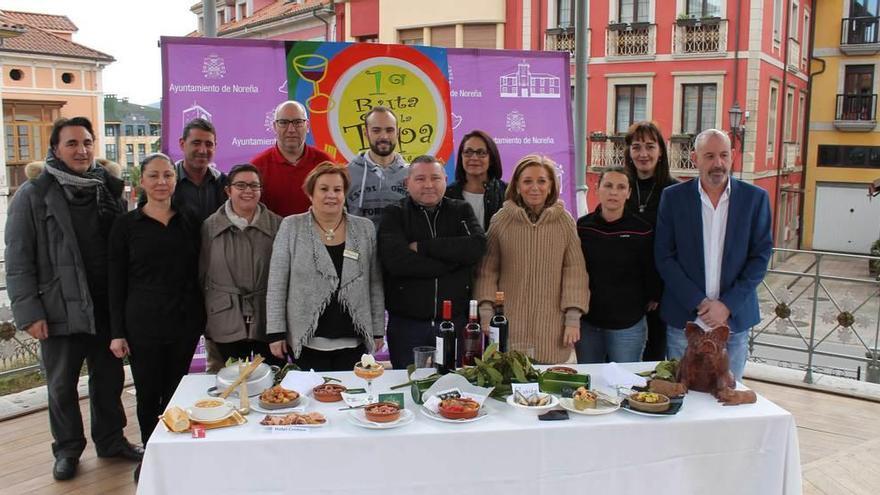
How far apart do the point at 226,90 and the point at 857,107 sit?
17.5m

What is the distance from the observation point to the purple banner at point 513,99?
4.62 metres

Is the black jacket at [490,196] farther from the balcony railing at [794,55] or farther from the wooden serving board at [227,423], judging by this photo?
the balcony railing at [794,55]

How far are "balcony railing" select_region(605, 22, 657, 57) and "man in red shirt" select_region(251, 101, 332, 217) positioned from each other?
12872mm

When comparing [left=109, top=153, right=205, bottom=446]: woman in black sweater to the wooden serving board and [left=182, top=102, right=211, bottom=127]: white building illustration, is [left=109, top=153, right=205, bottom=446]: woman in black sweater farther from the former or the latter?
[left=182, top=102, right=211, bottom=127]: white building illustration

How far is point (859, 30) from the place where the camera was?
16828 millimetres

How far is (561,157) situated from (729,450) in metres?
3.07

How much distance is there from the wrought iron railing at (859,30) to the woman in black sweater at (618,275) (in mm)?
17305

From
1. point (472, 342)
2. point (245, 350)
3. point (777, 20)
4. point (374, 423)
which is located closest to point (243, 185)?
point (245, 350)

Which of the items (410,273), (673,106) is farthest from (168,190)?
(673,106)

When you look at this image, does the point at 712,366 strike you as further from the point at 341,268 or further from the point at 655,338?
the point at 341,268

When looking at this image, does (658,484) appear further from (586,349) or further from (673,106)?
(673,106)

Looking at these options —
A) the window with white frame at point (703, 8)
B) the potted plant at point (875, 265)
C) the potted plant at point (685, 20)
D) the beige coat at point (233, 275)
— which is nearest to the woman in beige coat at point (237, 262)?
the beige coat at point (233, 275)

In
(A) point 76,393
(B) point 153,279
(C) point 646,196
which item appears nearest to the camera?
(B) point 153,279

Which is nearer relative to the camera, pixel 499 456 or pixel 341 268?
pixel 499 456
